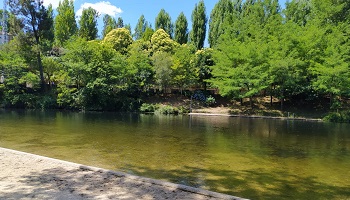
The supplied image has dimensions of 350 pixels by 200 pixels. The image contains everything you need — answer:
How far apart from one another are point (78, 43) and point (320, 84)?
89.0ft

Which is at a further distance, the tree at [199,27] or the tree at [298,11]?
the tree at [199,27]

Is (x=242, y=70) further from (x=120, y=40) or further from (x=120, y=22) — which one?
(x=120, y=22)

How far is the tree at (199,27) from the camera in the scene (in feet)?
154

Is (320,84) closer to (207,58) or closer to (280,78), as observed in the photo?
(280,78)

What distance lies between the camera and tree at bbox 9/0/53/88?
110ft

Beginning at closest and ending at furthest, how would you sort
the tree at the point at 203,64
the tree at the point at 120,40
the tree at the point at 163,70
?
the tree at the point at 163,70 < the tree at the point at 203,64 < the tree at the point at 120,40

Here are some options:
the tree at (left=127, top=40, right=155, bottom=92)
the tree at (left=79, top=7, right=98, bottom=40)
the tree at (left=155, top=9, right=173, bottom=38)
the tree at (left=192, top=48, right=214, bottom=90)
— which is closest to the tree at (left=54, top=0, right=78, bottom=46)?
the tree at (left=79, top=7, right=98, bottom=40)

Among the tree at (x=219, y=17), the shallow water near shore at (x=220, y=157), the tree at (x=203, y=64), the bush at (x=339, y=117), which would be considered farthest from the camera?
the tree at (x=219, y=17)

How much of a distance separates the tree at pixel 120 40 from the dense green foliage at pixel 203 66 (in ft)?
15.4

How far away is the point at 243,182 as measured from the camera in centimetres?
712

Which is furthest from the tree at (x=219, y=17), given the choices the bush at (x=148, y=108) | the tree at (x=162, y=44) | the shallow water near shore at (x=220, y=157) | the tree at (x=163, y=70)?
the shallow water near shore at (x=220, y=157)

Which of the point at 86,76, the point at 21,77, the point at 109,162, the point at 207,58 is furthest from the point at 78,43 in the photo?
the point at 109,162

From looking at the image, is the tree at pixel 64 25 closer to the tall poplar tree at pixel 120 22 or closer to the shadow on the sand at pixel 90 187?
the tall poplar tree at pixel 120 22

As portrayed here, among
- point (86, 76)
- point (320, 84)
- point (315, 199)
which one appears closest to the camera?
point (315, 199)
